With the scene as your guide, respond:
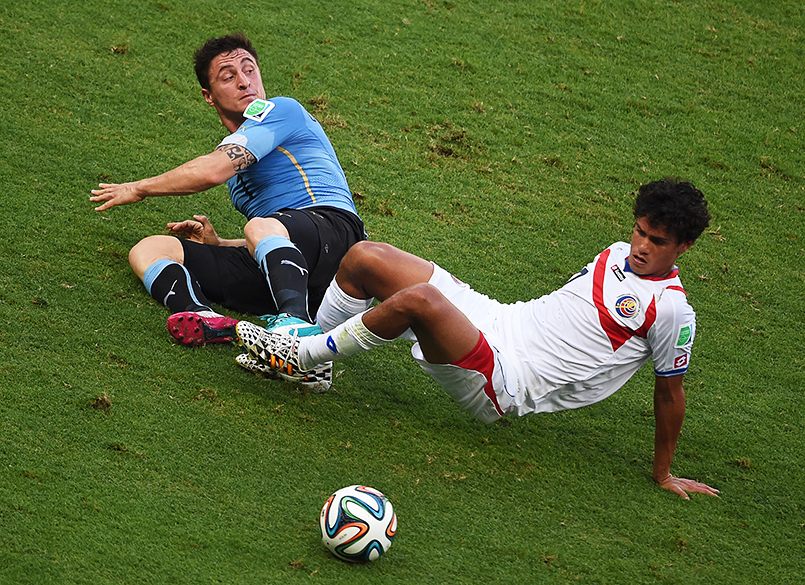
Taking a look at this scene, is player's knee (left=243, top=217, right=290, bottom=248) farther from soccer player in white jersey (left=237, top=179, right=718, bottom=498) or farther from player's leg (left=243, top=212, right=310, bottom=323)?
soccer player in white jersey (left=237, top=179, right=718, bottom=498)

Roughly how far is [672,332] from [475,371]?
2.66ft

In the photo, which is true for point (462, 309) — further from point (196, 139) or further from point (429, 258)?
point (196, 139)

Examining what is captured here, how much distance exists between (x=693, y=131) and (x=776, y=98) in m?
1.28

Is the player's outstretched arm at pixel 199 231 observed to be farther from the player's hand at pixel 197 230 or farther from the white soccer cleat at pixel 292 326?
the white soccer cleat at pixel 292 326

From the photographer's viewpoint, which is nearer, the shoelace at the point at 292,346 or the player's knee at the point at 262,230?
the shoelace at the point at 292,346

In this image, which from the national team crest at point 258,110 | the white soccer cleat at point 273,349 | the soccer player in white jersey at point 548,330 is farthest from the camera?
the national team crest at point 258,110

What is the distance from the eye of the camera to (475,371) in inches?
132

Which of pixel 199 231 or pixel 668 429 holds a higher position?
pixel 199 231

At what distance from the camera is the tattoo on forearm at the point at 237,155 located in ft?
13.2

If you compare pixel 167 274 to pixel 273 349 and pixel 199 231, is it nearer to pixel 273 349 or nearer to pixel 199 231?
pixel 199 231

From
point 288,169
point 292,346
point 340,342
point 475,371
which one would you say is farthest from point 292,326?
point 288,169

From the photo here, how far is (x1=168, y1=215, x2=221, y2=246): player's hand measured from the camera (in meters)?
4.59

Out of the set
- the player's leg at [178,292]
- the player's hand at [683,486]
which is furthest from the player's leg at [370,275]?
the player's hand at [683,486]

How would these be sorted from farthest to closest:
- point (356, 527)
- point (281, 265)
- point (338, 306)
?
point (281, 265) → point (338, 306) → point (356, 527)
